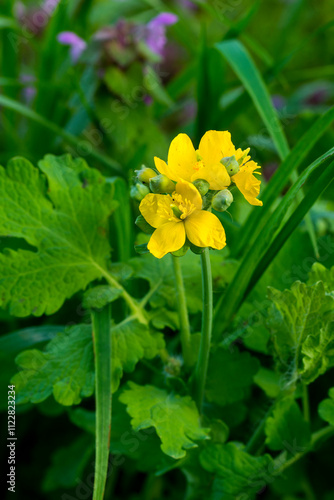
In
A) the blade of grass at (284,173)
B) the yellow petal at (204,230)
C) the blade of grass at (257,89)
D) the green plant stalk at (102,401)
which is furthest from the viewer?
the blade of grass at (257,89)

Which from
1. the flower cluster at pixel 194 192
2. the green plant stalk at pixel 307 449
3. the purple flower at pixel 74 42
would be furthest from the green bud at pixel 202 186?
the purple flower at pixel 74 42

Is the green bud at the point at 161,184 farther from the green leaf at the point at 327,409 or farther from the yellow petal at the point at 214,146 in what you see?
the green leaf at the point at 327,409

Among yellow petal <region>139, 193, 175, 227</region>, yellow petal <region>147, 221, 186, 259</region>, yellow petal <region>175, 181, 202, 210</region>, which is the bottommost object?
yellow petal <region>147, 221, 186, 259</region>

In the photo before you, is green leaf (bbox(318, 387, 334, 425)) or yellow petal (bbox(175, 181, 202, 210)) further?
green leaf (bbox(318, 387, 334, 425))

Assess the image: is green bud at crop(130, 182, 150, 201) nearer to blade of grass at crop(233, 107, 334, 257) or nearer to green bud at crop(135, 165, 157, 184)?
green bud at crop(135, 165, 157, 184)

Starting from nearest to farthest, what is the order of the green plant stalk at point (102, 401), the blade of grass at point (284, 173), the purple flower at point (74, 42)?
the green plant stalk at point (102, 401)
the blade of grass at point (284, 173)
the purple flower at point (74, 42)

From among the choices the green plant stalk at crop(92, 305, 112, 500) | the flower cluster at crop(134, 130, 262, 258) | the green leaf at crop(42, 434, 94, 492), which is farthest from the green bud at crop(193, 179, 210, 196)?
the green leaf at crop(42, 434, 94, 492)
